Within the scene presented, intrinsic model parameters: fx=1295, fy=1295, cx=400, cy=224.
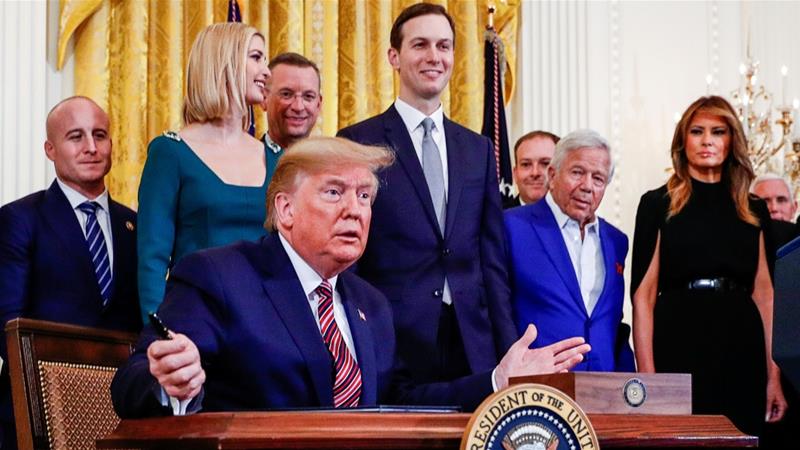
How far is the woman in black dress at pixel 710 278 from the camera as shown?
463 centimetres

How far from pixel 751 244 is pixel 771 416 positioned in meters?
0.65

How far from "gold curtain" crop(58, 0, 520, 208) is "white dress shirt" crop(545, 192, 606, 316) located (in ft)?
7.59

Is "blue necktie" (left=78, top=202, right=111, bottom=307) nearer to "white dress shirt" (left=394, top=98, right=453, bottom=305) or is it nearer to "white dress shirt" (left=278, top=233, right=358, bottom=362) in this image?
"white dress shirt" (left=394, top=98, right=453, bottom=305)

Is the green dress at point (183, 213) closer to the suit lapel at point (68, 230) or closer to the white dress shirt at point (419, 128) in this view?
the suit lapel at point (68, 230)

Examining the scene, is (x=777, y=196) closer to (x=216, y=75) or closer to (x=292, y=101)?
(x=292, y=101)

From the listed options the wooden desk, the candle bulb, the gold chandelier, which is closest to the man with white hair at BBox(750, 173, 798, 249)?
the gold chandelier

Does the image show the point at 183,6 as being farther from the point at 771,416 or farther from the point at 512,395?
the point at 512,395

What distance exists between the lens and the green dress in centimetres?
360

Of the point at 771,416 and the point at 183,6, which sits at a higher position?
the point at 183,6

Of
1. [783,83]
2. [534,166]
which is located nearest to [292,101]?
[534,166]

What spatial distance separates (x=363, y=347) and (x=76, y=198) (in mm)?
1707

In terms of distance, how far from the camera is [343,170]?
2.70m

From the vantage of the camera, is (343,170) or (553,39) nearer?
(343,170)

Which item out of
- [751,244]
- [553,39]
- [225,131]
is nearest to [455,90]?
[553,39]
